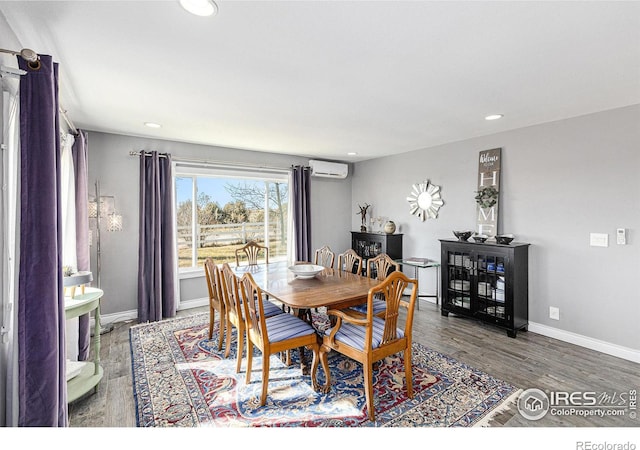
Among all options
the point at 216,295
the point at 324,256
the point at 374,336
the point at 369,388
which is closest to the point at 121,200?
the point at 216,295

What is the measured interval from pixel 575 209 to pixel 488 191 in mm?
884

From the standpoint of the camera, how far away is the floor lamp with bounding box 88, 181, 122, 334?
11.8ft

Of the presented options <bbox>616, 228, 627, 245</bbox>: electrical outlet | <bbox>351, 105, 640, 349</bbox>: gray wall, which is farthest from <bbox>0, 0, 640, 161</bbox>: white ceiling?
<bbox>616, 228, 627, 245</bbox>: electrical outlet

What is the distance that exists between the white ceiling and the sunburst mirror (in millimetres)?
1356

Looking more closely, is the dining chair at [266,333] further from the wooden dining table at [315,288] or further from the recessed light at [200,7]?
the recessed light at [200,7]

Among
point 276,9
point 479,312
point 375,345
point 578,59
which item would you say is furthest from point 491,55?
point 479,312

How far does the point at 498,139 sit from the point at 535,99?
1.21 m

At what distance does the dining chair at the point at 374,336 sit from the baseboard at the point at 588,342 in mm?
2213

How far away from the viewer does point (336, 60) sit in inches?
Result: 78.7

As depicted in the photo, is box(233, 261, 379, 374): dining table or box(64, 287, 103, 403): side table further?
box(233, 261, 379, 374): dining table

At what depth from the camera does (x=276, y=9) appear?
1.50 metres

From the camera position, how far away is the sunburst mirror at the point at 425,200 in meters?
4.59

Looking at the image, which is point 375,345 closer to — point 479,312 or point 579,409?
point 579,409

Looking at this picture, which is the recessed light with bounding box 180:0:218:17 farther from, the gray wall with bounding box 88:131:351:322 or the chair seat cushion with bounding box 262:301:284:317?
the gray wall with bounding box 88:131:351:322
